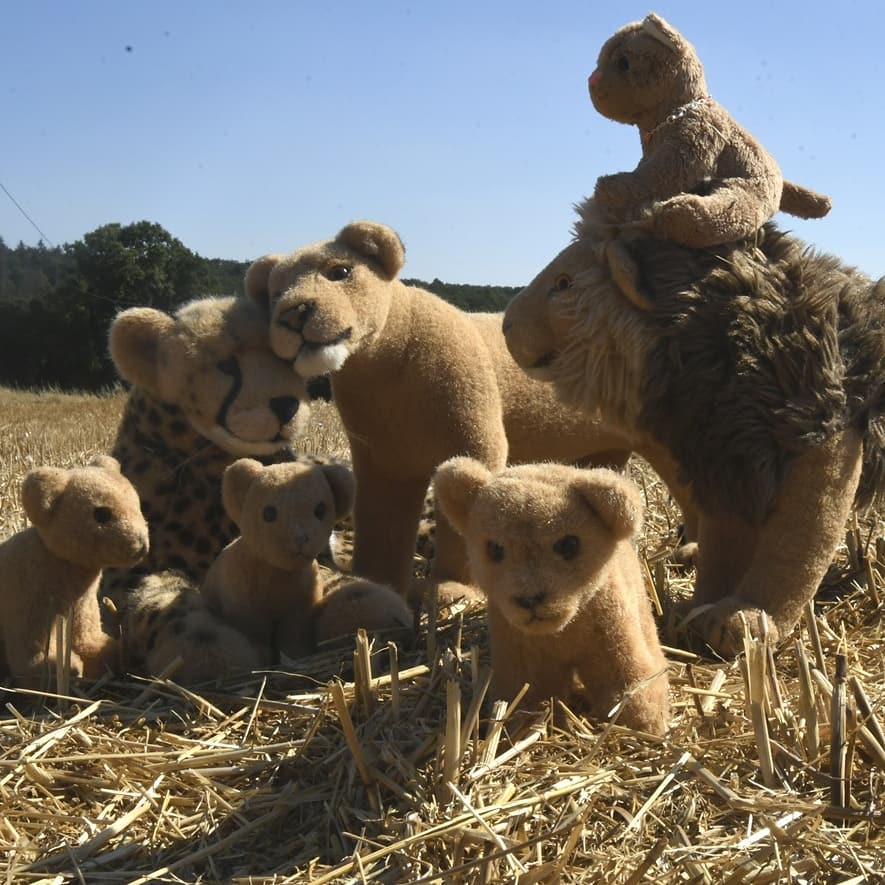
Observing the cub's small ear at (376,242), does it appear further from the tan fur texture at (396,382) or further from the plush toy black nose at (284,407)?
the plush toy black nose at (284,407)

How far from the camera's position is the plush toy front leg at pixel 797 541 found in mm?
2227

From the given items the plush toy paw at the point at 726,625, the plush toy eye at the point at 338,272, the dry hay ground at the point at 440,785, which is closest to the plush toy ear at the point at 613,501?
the dry hay ground at the point at 440,785

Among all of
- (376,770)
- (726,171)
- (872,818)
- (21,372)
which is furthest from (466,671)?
(21,372)

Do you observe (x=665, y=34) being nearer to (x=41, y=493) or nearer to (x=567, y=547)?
(x=567, y=547)

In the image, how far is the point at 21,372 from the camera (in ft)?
48.9

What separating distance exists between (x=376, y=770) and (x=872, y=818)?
74cm

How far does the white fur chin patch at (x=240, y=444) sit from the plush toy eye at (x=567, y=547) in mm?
1080

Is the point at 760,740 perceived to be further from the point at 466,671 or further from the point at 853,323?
the point at 853,323

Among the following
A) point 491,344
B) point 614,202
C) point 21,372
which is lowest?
point 21,372

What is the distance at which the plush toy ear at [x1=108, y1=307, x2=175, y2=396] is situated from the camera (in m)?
2.56

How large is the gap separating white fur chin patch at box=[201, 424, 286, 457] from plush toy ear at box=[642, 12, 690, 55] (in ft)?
4.24

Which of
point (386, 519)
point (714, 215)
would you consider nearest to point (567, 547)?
point (714, 215)

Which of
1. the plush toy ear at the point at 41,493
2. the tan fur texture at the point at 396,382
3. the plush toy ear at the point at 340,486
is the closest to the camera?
the plush toy ear at the point at 41,493

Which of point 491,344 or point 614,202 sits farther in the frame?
point 491,344
